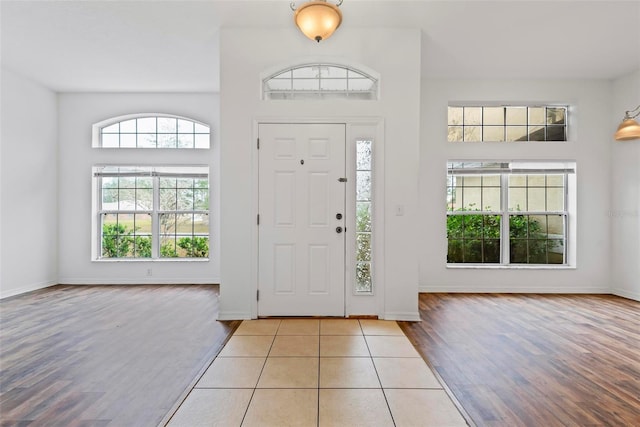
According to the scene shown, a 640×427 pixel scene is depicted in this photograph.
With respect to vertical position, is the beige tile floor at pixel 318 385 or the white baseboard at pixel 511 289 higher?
the white baseboard at pixel 511 289

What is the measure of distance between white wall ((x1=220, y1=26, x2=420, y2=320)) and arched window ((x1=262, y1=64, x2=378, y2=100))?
0.11m

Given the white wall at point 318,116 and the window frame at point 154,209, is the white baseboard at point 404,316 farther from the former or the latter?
the window frame at point 154,209

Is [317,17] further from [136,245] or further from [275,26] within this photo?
[136,245]

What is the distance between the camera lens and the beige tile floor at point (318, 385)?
1898 mm

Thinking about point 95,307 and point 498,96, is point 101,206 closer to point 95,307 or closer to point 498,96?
point 95,307

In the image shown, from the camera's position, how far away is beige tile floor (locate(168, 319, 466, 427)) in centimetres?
190

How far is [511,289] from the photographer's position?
16.4 ft

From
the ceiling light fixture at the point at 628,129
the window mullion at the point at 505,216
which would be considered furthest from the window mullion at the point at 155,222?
the ceiling light fixture at the point at 628,129

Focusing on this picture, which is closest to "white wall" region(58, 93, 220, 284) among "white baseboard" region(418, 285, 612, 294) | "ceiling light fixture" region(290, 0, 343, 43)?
"ceiling light fixture" region(290, 0, 343, 43)

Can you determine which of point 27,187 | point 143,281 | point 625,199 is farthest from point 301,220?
point 625,199

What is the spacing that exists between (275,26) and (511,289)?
192 inches

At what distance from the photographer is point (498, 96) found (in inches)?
197

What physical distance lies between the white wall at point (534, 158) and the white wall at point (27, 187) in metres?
5.87

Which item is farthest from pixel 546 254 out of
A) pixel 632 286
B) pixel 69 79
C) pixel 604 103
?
pixel 69 79
